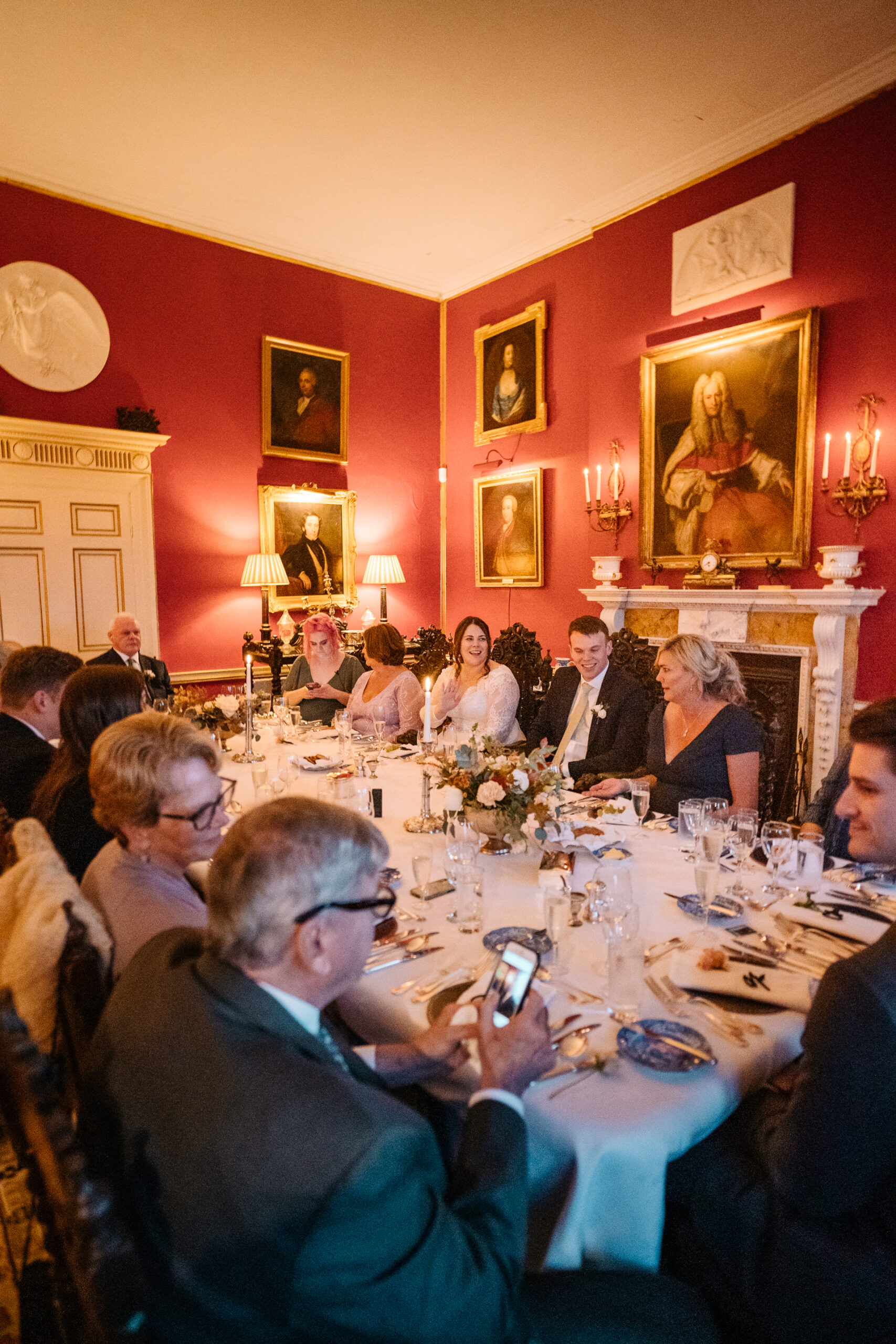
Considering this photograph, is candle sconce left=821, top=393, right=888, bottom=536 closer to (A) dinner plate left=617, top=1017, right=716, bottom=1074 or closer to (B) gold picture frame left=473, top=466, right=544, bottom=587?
(B) gold picture frame left=473, top=466, right=544, bottom=587

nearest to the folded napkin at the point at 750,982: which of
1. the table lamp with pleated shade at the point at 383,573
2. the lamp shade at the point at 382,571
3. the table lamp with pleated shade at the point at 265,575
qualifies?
the table lamp with pleated shade at the point at 265,575

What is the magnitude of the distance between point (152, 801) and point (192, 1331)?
95 centimetres

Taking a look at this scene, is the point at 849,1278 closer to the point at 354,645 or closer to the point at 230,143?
the point at 354,645

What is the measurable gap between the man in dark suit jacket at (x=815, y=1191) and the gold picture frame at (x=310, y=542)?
5.66m

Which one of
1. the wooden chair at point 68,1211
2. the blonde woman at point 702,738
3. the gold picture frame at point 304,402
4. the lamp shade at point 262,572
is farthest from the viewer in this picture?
the gold picture frame at point 304,402

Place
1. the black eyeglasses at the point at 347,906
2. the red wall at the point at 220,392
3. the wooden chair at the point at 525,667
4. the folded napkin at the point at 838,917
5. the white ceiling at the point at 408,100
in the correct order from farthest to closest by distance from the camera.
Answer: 1. the red wall at the point at 220,392
2. the wooden chair at the point at 525,667
3. the white ceiling at the point at 408,100
4. the folded napkin at the point at 838,917
5. the black eyeglasses at the point at 347,906

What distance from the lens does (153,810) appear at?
1.62 m

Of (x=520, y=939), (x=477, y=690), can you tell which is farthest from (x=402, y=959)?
(x=477, y=690)

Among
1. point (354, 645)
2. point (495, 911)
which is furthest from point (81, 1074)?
point (354, 645)

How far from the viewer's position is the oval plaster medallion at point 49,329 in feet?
17.2

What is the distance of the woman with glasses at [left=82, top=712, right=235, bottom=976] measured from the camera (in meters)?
1.61

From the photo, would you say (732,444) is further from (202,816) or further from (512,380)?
(202,816)

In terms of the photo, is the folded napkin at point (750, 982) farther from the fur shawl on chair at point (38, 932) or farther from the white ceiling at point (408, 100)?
the white ceiling at point (408, 100)

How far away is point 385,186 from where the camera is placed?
219 inches
